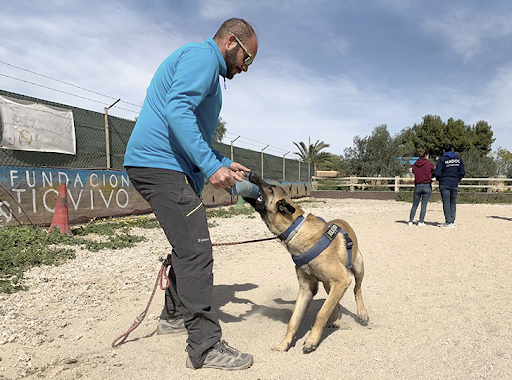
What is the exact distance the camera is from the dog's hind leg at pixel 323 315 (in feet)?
8.37

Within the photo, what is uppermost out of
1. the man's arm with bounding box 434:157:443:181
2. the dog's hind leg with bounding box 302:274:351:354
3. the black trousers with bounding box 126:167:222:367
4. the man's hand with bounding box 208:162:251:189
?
the man's arm with bounding box 434:157:443:181

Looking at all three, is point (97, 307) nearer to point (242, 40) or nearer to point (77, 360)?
point (77, 360)

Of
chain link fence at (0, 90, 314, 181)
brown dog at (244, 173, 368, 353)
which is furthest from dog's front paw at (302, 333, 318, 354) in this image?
chain link fence at (0, 90, 314, 181)

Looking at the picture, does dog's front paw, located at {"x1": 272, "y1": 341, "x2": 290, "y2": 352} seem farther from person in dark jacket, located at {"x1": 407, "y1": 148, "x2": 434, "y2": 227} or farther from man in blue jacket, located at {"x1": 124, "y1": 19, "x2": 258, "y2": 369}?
person in dark jacket, located at {"x1": 407, "y1": 148, "x2": 434, "y2": 227}

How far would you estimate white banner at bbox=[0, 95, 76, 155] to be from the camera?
Result: 6.41 metres

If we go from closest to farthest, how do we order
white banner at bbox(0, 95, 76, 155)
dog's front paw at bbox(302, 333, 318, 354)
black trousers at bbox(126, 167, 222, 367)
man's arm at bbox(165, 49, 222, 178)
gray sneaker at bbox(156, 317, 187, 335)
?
man's arm at bbox(165, 49, 222, 178)
black trousers at bbox(126, 167, 222, 367)
dog's front paw at bbox(302, 333, 318, 354)
gray sneaker at bbox(156, 317, 187, 335)
white banner at bbox(0, 95, 76, 155)

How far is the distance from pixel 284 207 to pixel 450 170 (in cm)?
745

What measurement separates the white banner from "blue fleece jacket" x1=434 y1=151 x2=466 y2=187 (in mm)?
8569

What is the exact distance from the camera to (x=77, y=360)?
236 centimetres

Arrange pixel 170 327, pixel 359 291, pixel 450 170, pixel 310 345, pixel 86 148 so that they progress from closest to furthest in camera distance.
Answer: pixel 310 345 → pixel 170 327 → pixel 359 291 → pixel 86 148 → pixel 450 170

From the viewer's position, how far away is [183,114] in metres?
2.09

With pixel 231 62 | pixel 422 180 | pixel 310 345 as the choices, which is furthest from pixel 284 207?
pixel 422 180

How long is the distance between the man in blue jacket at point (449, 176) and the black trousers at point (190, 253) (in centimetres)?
779

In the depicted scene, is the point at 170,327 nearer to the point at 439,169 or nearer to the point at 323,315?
the point at 323,315
